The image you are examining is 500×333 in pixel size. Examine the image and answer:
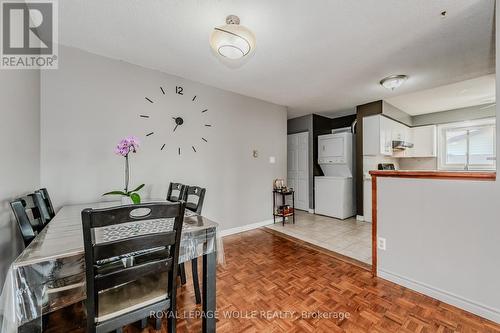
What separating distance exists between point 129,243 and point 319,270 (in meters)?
2.00

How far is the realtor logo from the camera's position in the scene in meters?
1.40

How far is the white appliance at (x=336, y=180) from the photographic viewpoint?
4.35 metres

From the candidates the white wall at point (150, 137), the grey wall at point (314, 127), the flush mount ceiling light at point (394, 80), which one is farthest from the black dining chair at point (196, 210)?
the grey wall at point (314, 127)

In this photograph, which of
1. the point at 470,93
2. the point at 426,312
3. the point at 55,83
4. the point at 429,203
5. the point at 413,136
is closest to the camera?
the point at 426,312

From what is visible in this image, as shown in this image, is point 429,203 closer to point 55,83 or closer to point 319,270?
point 319,270

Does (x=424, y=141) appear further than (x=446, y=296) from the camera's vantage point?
Yes

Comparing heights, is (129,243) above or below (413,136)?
below

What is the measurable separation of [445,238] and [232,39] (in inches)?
95.0

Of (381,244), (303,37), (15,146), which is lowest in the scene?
(381,244)

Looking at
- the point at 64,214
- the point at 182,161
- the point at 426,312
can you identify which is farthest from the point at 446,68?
the point at 64,214

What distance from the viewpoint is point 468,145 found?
4555 millimetres

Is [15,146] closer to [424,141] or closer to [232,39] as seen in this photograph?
[232,39]

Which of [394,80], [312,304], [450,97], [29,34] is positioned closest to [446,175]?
[312,304]

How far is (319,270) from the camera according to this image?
7.41 ft
